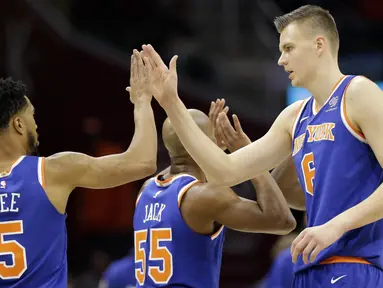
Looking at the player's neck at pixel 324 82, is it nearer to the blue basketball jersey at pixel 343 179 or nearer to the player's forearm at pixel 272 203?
the blue basketball jersey at pixel 343 179

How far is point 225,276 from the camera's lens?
Answer: 39.1 ft

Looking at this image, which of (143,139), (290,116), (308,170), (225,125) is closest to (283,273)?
(225,125)

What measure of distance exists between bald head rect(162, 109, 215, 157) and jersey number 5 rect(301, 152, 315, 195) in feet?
4.25

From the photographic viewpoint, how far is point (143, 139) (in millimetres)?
5211

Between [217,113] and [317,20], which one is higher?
[317,20]

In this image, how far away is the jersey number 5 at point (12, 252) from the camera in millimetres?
4902

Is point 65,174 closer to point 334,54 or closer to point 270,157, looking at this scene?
point 270,157

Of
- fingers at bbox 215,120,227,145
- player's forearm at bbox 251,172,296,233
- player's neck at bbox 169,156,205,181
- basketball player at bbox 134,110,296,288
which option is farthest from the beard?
player's forearm at bbox 251,172,296,233

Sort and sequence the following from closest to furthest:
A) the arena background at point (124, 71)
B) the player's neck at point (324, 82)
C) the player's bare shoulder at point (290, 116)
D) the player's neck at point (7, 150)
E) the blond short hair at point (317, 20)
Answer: the player's neck at point (324, 82), the blond short hair at point (317, 20), the player's bare shoulder at point (290, 116), the player's neck at point (7, 150), the arena background at point (124, 71)

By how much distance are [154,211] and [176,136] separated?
0.57 m

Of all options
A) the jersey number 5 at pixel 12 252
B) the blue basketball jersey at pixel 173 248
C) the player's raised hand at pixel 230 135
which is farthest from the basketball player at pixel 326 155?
the jersey number 5 at pixel 12 252

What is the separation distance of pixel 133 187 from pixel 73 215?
1061mm

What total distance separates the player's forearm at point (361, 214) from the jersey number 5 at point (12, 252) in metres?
1.95

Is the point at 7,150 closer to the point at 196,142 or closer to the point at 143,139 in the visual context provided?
the point at 143,139
